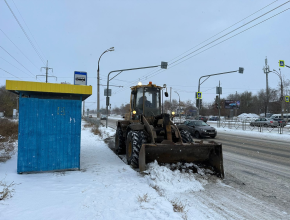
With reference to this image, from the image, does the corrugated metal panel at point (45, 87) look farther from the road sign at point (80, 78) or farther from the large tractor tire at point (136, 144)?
the road sign at point (80, 78)

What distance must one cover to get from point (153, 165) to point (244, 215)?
2545mm

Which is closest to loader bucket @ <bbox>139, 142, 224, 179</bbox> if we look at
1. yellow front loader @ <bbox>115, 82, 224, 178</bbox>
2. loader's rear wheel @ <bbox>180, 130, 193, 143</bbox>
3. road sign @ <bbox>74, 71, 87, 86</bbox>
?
yellow front loader @ <bbox>115, 82, 224, 178</bbox>

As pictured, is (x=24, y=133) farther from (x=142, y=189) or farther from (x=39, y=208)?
(x=142, y=189)

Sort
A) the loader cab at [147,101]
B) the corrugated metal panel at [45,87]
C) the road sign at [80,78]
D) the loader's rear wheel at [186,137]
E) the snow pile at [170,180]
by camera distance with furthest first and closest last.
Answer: the road sign at [80,78]
the loader cab at [147,101]
the loader's rear wheel at [186,137]
the corrugated metal panel at [45,87]
the snow pile at [170,180]

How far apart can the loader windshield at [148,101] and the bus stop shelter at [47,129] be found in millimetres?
2604

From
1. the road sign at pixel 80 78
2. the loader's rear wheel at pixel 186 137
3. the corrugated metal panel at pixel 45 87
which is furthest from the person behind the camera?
the road sign at pixel 80 78

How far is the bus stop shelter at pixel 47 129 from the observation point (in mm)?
5434

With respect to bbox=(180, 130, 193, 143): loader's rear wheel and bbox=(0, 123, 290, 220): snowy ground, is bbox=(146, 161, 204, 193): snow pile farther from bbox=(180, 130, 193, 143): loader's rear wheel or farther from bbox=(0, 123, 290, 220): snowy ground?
bbox=(180, 130, 193, 143): loader's rear wheel

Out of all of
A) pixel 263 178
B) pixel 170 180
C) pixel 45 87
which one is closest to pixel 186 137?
pixel 170 180

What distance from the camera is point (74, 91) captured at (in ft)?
19.2

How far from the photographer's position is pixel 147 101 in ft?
26.6

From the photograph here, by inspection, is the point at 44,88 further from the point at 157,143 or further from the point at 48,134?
the point at 157,143

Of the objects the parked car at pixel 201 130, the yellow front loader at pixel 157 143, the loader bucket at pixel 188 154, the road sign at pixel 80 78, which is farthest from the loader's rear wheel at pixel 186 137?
the parked car at pixel 201 130

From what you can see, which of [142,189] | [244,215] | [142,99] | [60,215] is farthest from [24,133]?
[244,215]
